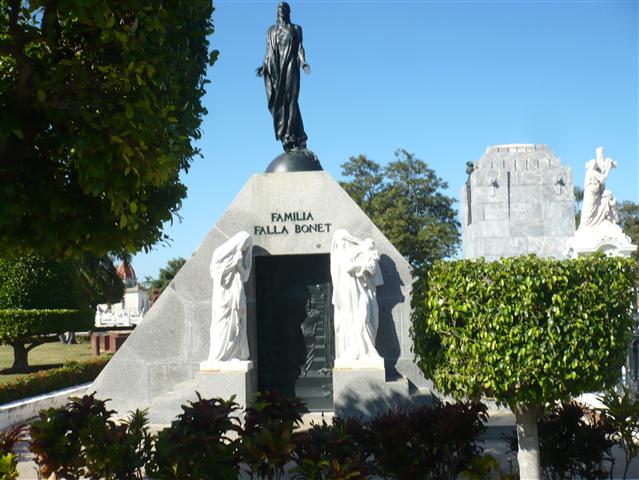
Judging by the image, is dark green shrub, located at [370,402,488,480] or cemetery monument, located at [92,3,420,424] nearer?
dark green shrub, located at [370,402,488,480]

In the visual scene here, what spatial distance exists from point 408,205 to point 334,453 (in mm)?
29195

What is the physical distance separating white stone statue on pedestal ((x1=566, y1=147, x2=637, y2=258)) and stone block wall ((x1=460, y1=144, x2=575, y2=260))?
1614 mm

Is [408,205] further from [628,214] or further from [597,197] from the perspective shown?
[628,214]

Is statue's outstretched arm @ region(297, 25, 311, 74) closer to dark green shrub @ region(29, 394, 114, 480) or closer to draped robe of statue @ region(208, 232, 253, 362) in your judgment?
draped robe of statue @ region(208, 232, 253, 362)

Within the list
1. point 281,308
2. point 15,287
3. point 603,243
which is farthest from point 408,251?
point 281,308

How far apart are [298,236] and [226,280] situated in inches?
61.3

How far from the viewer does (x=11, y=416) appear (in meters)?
11.0

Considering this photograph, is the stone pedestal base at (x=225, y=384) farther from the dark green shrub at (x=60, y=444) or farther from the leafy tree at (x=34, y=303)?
the leafy tree at (x=34, y=303)

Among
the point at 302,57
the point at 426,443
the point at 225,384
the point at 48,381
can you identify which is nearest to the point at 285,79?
the point at 302,57

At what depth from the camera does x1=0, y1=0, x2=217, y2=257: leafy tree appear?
480cm

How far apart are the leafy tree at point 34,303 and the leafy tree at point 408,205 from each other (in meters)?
17.0

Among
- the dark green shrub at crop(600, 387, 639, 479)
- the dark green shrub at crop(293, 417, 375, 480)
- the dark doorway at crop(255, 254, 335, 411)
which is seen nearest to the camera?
the dark green shrub at crop(293, 417, 375, 480)

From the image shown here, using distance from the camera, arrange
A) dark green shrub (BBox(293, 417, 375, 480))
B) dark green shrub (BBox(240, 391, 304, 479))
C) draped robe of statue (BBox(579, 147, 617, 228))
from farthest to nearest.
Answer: draped robe of statue (BBox(579, 147, 617, 228)) < dark green shrub (BBox(240, 391, 304, 479)) < dark green shrub (BBox(293, 417, 375, 480))

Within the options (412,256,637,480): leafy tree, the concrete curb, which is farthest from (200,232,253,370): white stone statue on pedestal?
(412,256,637,480): leafy tree
